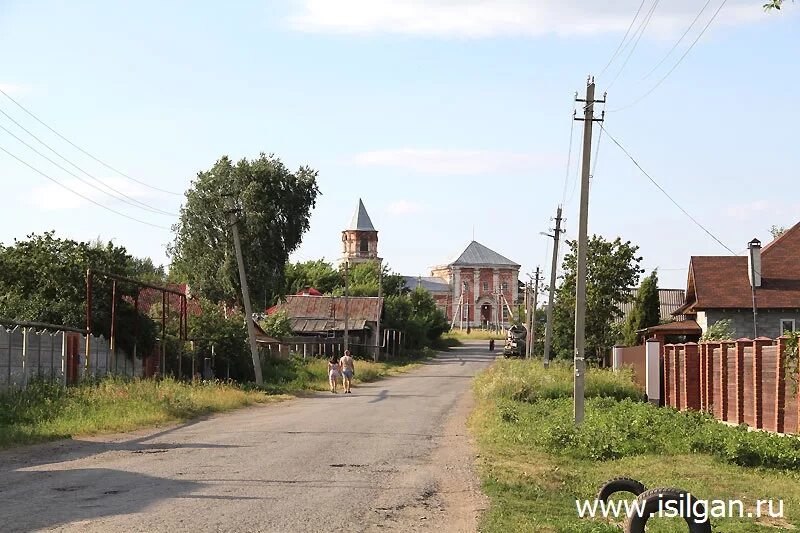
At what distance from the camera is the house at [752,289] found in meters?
45.7

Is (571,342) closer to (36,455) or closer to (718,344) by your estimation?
(718,344)

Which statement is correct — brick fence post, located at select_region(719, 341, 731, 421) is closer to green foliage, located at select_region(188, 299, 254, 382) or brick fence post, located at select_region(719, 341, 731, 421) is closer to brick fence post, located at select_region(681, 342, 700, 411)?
brick fence post, located at select_region(681, 342, 700, 411)

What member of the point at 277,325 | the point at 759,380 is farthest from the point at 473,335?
the point at 759,380

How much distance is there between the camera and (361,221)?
154125 millimetres

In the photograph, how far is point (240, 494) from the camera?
1266 centimetres

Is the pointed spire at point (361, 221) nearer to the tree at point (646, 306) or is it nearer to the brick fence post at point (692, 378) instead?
the tree at point (646, 306)

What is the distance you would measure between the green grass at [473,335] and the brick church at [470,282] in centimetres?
628

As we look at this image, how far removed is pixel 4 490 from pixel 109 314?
2298 centimetres

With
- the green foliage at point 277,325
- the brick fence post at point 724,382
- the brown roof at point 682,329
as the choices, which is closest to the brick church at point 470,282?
the green foliage at point 277,325

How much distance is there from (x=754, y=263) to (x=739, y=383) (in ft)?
76.6

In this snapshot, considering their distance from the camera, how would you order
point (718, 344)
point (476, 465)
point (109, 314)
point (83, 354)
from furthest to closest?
point (109, 314) → point (83, 354) → point (718, 344) → point (476, 465)

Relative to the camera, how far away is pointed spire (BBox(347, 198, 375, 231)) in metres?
153

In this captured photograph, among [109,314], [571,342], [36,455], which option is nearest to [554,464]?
[36,455]

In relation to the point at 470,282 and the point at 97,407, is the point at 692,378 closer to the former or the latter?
the point at 97,407
